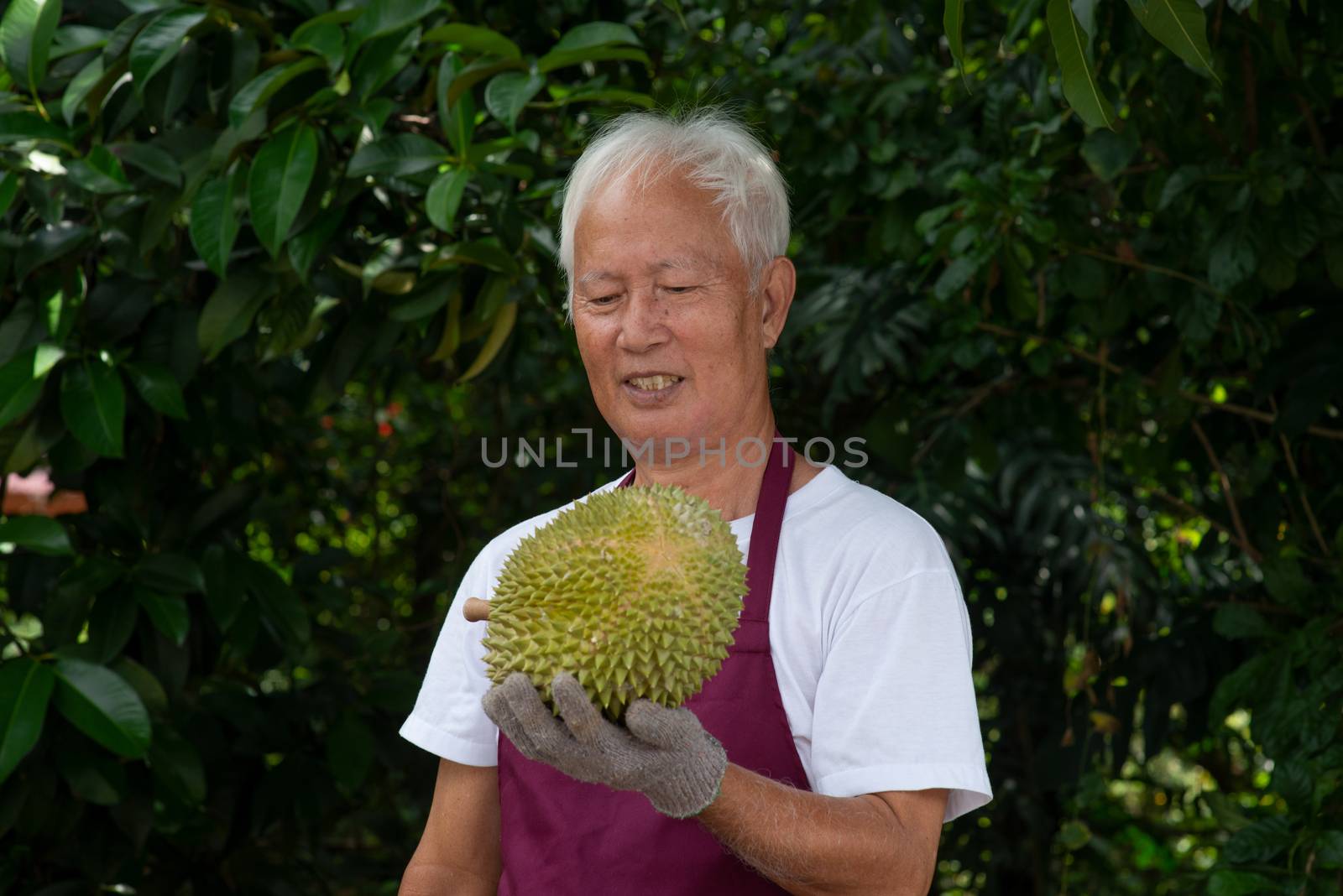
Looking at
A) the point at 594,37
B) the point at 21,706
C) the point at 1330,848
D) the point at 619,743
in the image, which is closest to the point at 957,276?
the point at 594,37

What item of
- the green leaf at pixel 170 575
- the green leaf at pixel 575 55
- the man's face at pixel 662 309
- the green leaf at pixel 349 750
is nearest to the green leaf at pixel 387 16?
the green leaf at pixel 575 55

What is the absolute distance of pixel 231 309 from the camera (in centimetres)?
251

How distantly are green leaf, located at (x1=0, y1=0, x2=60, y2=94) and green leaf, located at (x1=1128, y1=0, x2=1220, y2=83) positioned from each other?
1.86 meters

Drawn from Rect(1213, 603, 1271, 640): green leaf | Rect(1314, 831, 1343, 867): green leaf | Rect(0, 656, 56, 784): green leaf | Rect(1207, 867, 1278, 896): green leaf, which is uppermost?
Rect(1213, 603, 1271, 640): green leaf

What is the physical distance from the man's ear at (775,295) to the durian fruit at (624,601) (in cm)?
43

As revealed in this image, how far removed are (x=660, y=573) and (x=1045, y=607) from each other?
285 cm

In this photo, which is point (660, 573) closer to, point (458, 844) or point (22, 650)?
point (458, 844)

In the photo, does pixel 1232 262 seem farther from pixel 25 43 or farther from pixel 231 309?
pixel 25 43

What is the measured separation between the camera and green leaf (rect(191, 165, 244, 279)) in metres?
2.26

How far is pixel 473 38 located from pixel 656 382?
36.5 inches

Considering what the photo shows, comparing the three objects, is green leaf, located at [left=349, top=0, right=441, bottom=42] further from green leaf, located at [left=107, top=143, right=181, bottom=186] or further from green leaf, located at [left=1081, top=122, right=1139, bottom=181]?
green leaf, located at [left=1081, top=122, right=1139, bottom=181]

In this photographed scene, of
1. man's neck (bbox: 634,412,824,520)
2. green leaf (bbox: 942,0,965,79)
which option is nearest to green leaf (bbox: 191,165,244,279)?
man's neck (bbox: 634,412,824,520)

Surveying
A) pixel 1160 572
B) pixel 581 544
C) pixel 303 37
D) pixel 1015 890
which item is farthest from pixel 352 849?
pixel 581 544

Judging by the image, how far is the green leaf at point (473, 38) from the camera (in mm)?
2311
